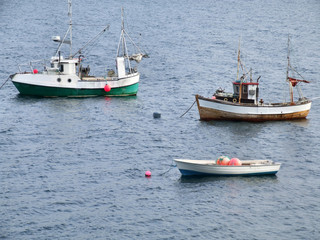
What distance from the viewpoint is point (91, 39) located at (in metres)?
144

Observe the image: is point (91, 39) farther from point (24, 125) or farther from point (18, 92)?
point (24, 125)

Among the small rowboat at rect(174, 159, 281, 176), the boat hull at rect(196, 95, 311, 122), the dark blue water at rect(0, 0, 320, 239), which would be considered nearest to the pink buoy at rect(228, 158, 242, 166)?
the small rowboat at rect(174, 159, 281, 176)

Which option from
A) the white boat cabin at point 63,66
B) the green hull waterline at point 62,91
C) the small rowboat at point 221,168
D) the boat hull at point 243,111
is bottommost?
the small rowboat at point 221,168

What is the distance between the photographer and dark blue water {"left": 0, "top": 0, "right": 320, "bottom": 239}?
5828 centimetres

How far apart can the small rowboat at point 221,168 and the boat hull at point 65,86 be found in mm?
34454

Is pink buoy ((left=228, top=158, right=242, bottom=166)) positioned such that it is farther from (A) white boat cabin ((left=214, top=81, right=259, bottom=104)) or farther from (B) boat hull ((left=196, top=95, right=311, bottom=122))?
(A) white boat cabin ((left=214, top=81, right=259, bottom=104))

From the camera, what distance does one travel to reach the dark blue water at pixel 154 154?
2295 inches

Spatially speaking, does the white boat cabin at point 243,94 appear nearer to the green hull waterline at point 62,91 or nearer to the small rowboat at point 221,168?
the green hull waterline at point 62,91

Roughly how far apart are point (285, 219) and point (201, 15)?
129m

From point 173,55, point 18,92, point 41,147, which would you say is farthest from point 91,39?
point 41,147

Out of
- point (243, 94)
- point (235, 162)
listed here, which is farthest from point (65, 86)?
point (235, 162)

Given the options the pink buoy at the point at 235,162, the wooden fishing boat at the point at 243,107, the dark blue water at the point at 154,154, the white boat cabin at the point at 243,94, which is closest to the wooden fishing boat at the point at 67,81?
the dark blue water at the point at 154,154

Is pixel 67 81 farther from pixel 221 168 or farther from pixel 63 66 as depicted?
pixel 221 168

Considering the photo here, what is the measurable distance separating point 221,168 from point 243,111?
21.1 metres
